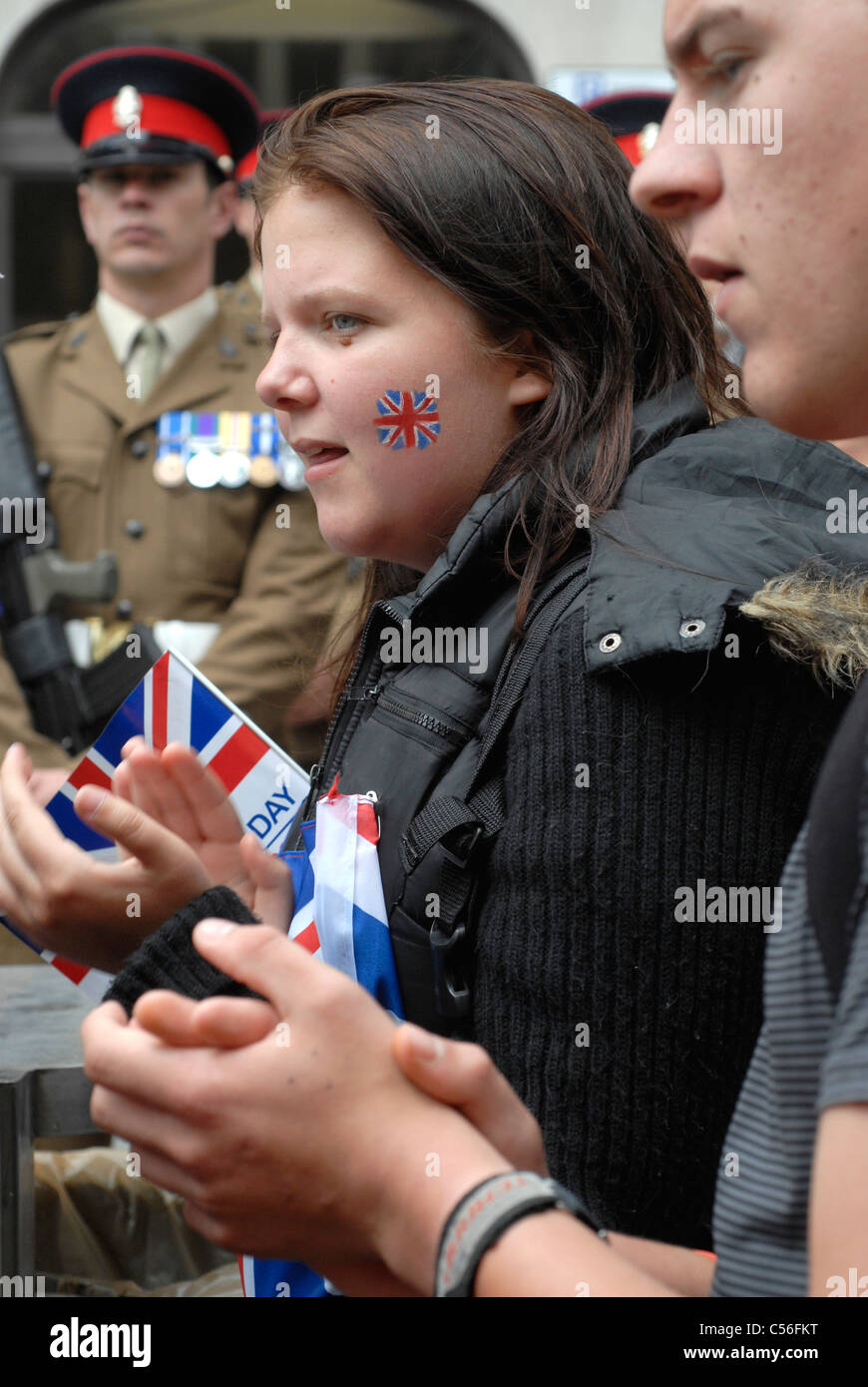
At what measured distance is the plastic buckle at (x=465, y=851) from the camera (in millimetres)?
1422

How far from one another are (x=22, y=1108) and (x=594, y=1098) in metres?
1.06

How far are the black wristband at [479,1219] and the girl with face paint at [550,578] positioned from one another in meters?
0.09

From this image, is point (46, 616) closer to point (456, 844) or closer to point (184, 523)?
point (184, 523)

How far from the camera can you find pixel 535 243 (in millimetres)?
1694

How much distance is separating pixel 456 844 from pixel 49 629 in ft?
8.85

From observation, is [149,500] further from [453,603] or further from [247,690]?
[453,603]

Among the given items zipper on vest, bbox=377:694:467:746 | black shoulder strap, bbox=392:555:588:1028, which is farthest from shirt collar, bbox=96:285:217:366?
black shoulder strap, bbox=392:555:588:1028

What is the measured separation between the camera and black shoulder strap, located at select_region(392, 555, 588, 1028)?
1428 millimetres

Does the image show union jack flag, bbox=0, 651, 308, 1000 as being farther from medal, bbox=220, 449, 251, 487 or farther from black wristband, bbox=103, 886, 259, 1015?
medal, bbox=220, 449, 251, 487

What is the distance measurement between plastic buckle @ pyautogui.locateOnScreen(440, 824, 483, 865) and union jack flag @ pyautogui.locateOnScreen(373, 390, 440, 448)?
0.49 m

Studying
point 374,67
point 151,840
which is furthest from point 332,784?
point 374,67

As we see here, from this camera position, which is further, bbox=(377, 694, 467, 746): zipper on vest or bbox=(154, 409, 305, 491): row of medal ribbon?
bbox=(154, 409, 305, 491): row of medal ribbon

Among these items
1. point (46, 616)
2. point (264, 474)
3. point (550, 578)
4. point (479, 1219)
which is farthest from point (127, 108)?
point (479, 1219)

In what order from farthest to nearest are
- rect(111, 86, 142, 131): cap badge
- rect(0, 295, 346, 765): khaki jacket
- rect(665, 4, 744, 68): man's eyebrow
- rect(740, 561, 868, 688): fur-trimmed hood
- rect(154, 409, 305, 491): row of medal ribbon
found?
rect(111, 86, 142, 131): cap badge < rect(154, 409, 305, 491): row of medal ribbon < rect(0, 295, 346, 765): khaki jacket < rect(740, 561, 868, 688): fur-trimmed hood < rect(665, 4, 744, 68): man's eyebrow
